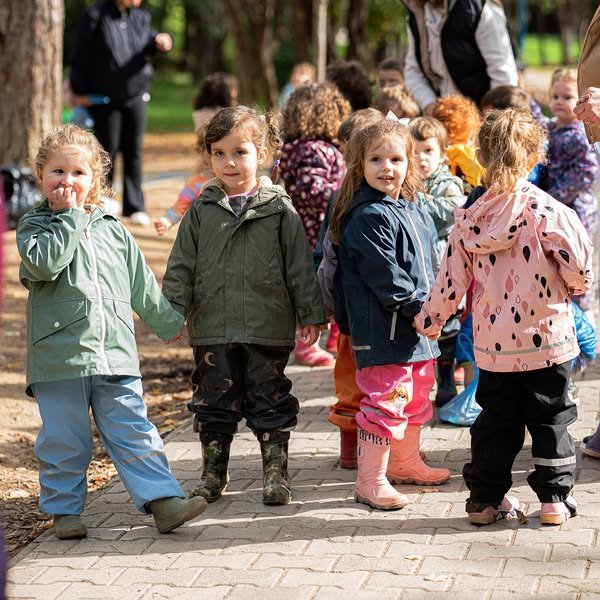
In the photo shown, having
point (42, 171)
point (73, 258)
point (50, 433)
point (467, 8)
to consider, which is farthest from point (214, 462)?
point (467, 8)

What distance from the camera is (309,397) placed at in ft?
22.6

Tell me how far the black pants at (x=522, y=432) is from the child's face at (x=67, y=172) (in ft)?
5.90

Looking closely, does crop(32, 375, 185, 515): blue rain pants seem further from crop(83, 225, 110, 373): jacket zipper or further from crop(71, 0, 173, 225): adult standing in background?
crop(71, 0, 173, 225): adult standing in background

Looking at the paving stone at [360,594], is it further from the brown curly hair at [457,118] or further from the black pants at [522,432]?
the brown curly hair at [457,118]

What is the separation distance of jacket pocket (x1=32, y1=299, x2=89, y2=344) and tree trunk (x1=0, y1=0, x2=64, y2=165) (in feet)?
24.5

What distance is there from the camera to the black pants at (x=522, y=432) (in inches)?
179

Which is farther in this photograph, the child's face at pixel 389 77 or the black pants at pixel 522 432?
the child's face at pixel 389 77

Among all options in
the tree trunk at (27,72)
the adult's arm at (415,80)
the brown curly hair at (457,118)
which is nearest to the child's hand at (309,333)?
the brown curly hair at (457,118)

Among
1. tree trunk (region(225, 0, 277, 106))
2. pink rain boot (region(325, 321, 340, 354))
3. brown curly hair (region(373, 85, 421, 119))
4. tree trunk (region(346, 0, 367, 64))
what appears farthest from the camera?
tree trunk (region(346, 0, 367, 64))

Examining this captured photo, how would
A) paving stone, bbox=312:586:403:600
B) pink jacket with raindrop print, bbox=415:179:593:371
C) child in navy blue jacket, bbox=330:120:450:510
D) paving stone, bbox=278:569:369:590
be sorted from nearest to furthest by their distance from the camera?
paving stone, bbox=312:586:403:600 < paving stone, bbox=278:569:369:590 < pink jacket with raindrop print, bbox=415:179:593:371 < child in navy blue jacket, bbox=330:120:450:510

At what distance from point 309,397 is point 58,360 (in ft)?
8.21

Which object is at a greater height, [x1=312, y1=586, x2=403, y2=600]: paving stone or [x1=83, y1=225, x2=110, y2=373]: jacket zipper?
[x1=83, y1=225, x2=110, y2=373]: jacket zipper

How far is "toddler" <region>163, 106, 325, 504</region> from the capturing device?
5039 millimetres

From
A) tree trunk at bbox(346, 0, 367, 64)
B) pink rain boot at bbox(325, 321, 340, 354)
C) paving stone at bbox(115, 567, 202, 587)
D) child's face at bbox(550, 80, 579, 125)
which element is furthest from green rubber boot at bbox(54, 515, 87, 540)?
tree trunk at bbox(346, 0, 367, 64)
